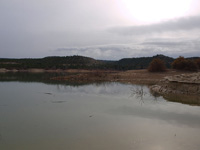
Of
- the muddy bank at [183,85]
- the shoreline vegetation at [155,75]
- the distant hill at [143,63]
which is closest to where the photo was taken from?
the muddy bank at [183,85]

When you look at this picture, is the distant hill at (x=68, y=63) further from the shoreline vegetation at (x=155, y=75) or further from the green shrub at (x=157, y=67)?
the green shrub at (x=157, y=67)

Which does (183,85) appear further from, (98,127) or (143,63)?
(143,63)

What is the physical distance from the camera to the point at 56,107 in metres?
11.0

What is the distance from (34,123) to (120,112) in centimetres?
406

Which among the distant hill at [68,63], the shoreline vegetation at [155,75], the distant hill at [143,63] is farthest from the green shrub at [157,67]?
the distant hill at [68,63]

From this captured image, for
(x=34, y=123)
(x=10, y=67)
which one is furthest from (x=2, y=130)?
(x=10, y=67)

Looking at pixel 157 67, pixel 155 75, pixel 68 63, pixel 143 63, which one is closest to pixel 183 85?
Answer: pixel 155 75

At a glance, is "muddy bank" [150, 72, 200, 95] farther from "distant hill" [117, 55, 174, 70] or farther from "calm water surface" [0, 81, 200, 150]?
"distant hill" [117, 55, 174, 70]

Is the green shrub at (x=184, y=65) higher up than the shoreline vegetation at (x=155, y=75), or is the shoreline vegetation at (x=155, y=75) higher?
the green shrub at (x=184, y=65)

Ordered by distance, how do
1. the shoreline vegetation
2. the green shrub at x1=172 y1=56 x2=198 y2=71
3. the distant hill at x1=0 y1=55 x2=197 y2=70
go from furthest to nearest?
the distant hill at x1=0 y1=55 x2=197 y2=70 → the green shrub at x1=172 y1=56 x2=198 y2=71 → the shoreline vegetation

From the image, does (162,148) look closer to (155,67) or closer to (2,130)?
(2,130)

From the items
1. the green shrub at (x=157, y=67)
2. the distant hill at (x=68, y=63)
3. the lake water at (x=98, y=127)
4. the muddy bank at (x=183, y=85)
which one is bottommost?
the lake water at (x=98, y=127)

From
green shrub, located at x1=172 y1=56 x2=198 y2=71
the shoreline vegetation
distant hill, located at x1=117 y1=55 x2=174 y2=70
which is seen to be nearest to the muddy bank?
the shoreline vegetation

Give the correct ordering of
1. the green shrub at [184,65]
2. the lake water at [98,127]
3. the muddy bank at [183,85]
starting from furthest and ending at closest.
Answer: the green shrub at [184,65], the muddy bank at [183,85], the lake water at [98,127]
